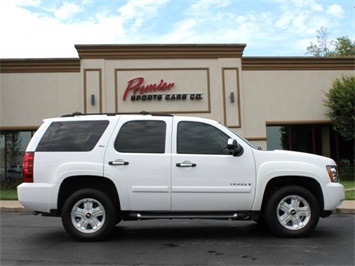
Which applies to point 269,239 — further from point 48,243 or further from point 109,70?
point 109,70

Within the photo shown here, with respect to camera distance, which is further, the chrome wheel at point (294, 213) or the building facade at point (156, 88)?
the building facade at point (156, 88)

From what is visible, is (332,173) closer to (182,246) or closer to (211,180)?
(211,180)

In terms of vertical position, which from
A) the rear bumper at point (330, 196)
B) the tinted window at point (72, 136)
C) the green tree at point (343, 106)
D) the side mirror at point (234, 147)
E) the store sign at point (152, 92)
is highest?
the store sign at point (152, 92)

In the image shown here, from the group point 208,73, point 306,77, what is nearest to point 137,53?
point 208,73

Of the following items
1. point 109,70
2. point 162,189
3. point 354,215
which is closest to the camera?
point 162,189

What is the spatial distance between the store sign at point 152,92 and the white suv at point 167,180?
11.3m

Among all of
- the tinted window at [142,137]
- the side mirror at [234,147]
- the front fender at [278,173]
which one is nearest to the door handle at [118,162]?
the tinted window at [142,137]

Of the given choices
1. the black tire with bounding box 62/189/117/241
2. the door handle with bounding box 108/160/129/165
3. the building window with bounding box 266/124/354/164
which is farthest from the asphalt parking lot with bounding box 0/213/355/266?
the building window with bounding box 266/124/354/164

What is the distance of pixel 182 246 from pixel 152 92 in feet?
40.7

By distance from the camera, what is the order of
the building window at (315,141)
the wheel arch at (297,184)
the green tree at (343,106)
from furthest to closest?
the building window at (315,141), the green tree at (343,106), the wheel arch at (297,184)

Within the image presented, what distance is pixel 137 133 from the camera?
7012mm

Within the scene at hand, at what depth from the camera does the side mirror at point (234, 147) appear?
661 cm

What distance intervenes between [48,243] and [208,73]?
12.9m

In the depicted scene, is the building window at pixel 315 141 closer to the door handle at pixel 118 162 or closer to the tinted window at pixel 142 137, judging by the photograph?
the tinted window at pixel 142 137
